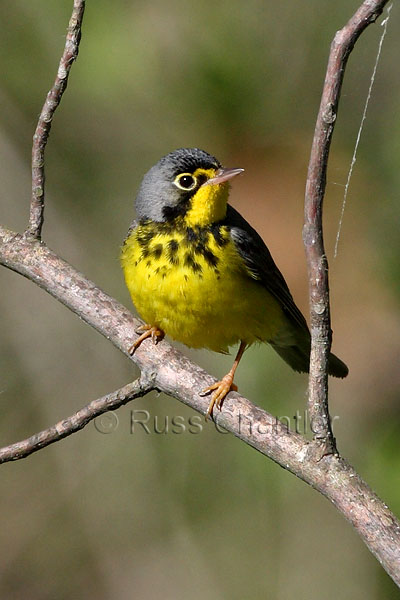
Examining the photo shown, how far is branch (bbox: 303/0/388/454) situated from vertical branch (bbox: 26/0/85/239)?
122 centimetres

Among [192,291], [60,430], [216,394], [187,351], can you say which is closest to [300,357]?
[192,291]

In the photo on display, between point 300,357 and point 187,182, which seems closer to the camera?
point 187,182

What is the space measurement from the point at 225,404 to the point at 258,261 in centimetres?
122

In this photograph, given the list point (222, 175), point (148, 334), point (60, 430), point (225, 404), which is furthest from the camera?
point (222, 175)

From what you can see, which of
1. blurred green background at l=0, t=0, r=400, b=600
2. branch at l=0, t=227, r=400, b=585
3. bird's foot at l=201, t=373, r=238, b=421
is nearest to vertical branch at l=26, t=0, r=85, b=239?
branch at l=0, t=227, r=400, b=585

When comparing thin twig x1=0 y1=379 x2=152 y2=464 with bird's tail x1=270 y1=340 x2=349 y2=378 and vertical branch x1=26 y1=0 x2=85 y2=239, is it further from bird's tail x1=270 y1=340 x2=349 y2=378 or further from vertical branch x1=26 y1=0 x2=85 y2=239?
bird's tail x1=270 y1=340 x2=349 y2=378

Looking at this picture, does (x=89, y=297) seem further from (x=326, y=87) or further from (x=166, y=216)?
(x=326, y=87)

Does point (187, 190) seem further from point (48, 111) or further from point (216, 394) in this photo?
point (216, 394)

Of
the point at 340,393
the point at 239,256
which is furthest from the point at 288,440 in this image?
the point at 340,393

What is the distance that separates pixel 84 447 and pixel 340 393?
Answer: 2047mm

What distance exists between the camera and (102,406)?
10.8 ft

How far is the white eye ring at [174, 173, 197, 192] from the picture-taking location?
4.41 meters

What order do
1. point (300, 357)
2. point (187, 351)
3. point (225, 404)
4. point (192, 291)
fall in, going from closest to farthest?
point (225, 404)
point (192, 291)
point (300, 357)
point (187, 351)

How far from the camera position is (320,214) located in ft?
9.03
